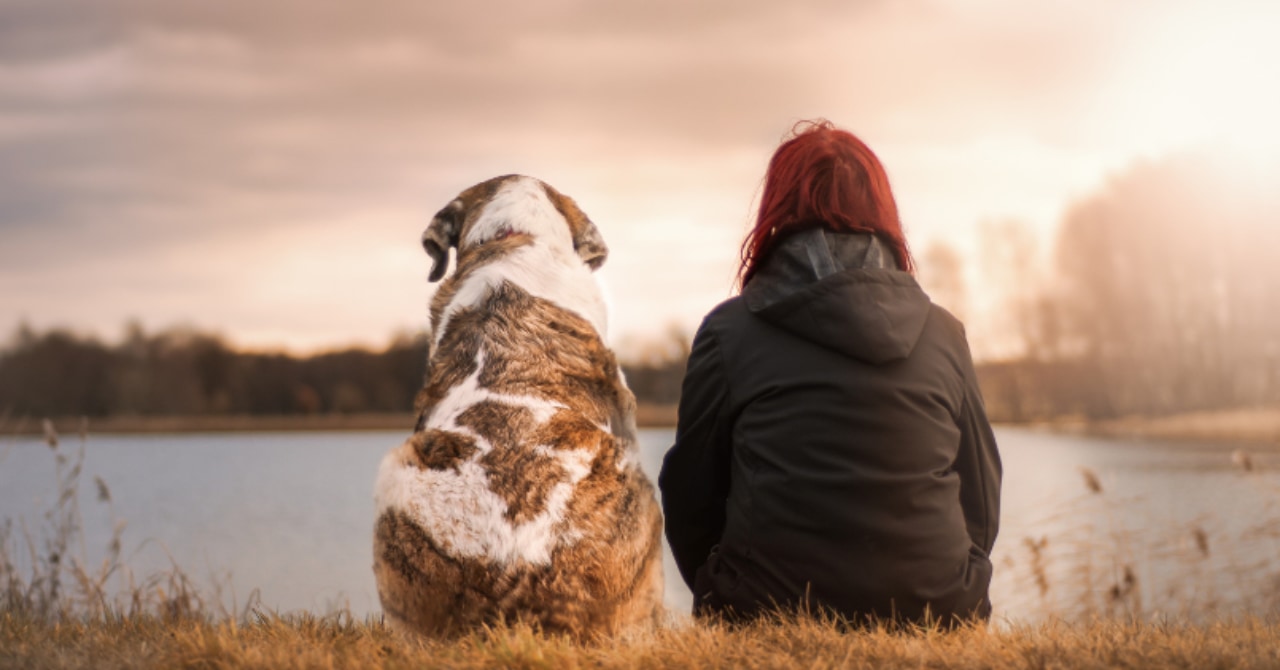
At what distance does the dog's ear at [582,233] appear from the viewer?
493 centimetres

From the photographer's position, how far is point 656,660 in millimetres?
Answer: 3334

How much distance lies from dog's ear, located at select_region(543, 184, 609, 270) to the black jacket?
1.31 m

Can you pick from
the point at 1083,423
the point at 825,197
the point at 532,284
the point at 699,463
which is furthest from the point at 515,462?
the point at 1083,423

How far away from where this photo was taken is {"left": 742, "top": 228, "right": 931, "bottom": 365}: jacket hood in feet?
11.3

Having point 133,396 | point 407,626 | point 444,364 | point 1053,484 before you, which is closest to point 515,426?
point 444,364

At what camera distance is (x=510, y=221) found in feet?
15.6

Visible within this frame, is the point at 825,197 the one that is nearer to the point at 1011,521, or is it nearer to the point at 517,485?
the point at 517,485

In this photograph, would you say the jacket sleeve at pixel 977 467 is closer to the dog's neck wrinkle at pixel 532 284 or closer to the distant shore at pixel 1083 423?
the dog's neck wrinkle at pixel 532 284

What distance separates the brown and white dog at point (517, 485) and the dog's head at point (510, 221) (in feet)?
1.36

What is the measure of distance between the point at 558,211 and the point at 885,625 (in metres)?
2.52

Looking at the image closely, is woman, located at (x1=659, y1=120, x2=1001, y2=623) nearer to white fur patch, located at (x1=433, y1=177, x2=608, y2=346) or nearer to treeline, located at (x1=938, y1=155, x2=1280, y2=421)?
white fur patch, located at (x1=433, y1=177, x2=608, y2=346)

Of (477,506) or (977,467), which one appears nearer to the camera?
(477,506)

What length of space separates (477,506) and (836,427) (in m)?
1.30

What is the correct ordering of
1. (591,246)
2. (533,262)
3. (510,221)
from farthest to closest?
(591,246)
(510,221)
(533,262)
